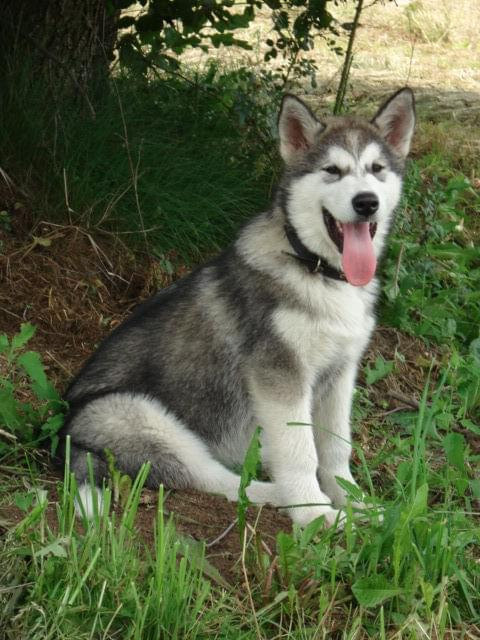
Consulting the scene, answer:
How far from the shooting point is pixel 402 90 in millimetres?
4543

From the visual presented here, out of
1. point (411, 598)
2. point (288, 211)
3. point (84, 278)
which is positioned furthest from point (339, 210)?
point (84, 278)

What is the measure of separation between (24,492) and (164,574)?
3.13 feet

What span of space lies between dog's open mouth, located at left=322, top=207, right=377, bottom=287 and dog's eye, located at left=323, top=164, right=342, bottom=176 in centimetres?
17

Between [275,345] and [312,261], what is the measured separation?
0.43m

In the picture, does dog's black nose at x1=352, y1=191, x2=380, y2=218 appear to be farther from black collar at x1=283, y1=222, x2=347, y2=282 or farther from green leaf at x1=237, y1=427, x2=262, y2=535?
green leaf at x1=237, y1=427, x2=262, y2=535

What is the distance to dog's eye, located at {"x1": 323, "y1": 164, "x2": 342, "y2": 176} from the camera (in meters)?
4.34

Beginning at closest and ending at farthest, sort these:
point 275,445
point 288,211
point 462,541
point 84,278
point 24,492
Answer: point 462,541, point 24,492, point 275,445, point 288,211, point 84,278

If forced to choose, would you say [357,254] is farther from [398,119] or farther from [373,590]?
[373,590]

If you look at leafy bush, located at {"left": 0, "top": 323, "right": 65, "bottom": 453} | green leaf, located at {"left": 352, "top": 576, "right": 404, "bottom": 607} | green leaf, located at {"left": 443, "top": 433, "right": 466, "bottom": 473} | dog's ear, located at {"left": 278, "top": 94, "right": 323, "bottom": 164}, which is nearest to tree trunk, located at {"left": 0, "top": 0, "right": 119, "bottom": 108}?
dog's ear, located at {"left": 278, "top": 94, "right": 323, "bottom": 164}

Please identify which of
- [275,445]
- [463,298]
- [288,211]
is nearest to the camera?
[275,445]

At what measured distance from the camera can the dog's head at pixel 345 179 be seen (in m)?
4.21

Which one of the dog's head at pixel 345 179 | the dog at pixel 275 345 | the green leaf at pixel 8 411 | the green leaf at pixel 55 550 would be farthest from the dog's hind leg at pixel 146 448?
the dog's head at pixel 345 179

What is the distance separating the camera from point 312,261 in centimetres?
436

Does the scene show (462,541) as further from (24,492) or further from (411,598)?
(24,492)
